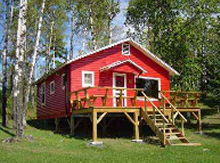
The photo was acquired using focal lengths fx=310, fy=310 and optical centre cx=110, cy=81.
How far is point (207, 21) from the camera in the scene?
23734 mm

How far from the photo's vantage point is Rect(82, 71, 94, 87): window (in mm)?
17312

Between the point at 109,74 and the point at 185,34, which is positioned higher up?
the point at 185,34

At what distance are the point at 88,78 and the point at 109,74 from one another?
53.9 inches

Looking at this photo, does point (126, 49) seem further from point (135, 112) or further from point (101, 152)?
point (101, 152)

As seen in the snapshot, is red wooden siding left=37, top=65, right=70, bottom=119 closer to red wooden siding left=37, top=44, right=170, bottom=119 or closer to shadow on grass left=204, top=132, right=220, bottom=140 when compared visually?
red wooden siding left=37, top=44, right=170, bottom=119

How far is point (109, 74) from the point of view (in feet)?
59.6

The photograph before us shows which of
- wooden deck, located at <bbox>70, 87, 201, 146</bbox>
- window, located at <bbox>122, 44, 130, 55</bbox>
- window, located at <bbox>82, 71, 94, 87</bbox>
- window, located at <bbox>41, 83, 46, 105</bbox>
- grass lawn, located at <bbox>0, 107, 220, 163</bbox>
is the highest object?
window, located at <bbox>122, 44, 130, 55</bbox>

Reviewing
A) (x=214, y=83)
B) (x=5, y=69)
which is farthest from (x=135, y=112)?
(x=5, y=69)

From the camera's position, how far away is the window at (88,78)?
17312 mm

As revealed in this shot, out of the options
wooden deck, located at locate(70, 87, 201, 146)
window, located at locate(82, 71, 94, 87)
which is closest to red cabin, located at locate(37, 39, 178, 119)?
window, located at locate(82, 71, 94, 87)

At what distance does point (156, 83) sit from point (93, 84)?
486 centimetres

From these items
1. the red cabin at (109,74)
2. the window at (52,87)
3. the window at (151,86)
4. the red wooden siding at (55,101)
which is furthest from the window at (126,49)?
the window at (52,87)

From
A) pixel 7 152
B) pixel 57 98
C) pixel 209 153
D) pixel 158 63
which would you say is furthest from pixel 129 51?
pixel 7 152

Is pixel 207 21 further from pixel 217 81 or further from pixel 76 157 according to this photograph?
pixel 76 157
